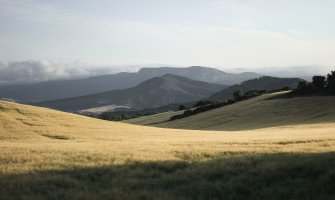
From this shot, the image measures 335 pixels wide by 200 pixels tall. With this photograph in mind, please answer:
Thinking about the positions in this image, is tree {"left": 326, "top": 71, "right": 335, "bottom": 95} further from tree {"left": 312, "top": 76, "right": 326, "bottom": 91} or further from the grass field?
the grass field

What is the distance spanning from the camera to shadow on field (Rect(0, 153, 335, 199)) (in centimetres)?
1404

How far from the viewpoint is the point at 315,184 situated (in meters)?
14.8

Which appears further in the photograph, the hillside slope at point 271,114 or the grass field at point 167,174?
the hillside slope at point 271,114

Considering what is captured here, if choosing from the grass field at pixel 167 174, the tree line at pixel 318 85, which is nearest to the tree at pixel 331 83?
the tree line at pixel 318 85

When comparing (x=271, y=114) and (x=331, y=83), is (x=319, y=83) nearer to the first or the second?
(x=331, y=83)

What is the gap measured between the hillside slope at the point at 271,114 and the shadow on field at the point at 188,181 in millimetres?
55995

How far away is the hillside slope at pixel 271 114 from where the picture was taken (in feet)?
255

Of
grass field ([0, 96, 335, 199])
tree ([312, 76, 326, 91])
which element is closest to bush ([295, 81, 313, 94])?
tree ([312, 76, 326, 91])

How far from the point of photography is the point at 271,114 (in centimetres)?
8988

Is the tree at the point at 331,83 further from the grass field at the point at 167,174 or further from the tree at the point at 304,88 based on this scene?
the grass field at the point at 167,174

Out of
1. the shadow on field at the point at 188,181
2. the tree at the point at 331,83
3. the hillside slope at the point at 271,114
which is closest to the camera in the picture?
the shadow on field at the point at 188,181

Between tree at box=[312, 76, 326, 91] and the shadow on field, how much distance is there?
322 feet

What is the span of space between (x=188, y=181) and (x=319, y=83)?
103945 millimetres

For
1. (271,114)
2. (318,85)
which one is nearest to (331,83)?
(318,85)
